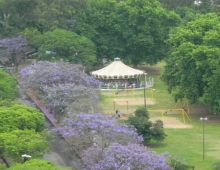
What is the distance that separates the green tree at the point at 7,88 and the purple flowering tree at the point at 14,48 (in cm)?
2033

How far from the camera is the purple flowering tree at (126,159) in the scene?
3638 centimetres

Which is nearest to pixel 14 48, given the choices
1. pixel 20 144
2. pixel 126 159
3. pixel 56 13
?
pixel 56 13

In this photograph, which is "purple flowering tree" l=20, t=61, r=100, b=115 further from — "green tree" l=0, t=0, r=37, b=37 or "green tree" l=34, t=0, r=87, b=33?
"green tree" l=0, t=0, r=37, b=37

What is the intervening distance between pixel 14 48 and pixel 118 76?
41.9 ft

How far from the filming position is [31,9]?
3241 inches

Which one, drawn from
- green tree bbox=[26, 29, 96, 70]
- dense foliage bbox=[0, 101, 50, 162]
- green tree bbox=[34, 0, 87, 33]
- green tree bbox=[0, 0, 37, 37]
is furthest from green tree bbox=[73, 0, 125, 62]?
dense foliage bbox=[0, 101, 50, 162]

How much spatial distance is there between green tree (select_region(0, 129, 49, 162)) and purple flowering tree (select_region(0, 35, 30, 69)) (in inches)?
1422

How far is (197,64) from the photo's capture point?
189 feet

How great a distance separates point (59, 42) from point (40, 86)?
60.3 ft

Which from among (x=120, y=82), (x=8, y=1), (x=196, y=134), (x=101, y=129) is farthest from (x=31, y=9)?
(x=101, y=129)

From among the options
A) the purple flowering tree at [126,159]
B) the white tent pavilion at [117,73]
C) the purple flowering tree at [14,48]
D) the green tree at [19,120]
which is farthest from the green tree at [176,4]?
the purple flowering tree at [126,159]

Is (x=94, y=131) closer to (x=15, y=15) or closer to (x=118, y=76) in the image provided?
(x=118, y=76)

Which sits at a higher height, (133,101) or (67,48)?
(67,48)

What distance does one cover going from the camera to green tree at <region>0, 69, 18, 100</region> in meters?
52.6
